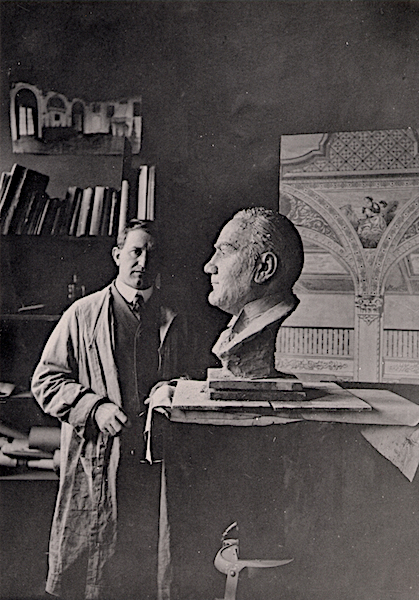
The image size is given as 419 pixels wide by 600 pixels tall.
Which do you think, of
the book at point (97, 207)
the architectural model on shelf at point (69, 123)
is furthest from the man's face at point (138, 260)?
the architectural model on shelf at point (69, 123)

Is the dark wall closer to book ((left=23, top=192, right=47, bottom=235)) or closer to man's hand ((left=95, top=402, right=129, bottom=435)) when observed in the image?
book ((left=23, top=192, right=47, bottom=235))

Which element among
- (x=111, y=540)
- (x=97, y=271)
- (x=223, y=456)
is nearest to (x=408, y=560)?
(x=223, y=456)

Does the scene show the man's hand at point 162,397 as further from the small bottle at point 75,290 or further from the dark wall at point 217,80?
the small bottle at point 75,290

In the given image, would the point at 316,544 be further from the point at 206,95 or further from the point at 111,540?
the point at 206,95

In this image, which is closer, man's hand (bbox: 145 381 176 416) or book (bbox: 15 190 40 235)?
man's hand (bbox: 145 381 176 416)

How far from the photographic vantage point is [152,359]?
7.63 ft

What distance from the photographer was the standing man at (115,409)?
232 cm

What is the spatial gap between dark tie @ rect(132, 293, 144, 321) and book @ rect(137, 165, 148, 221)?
29cm

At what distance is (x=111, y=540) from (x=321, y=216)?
4.72 ft

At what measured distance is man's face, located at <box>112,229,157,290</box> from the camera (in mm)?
2322

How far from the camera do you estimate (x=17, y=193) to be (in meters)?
2.38

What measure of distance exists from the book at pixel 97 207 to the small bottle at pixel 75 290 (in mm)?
191

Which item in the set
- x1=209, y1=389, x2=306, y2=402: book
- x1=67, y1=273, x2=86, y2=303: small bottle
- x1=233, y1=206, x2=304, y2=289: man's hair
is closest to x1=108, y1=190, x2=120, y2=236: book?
x1=67, y1=273, x2=86, y2=303: small bottle

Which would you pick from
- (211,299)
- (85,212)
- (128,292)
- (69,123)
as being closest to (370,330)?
→ (211,299)
